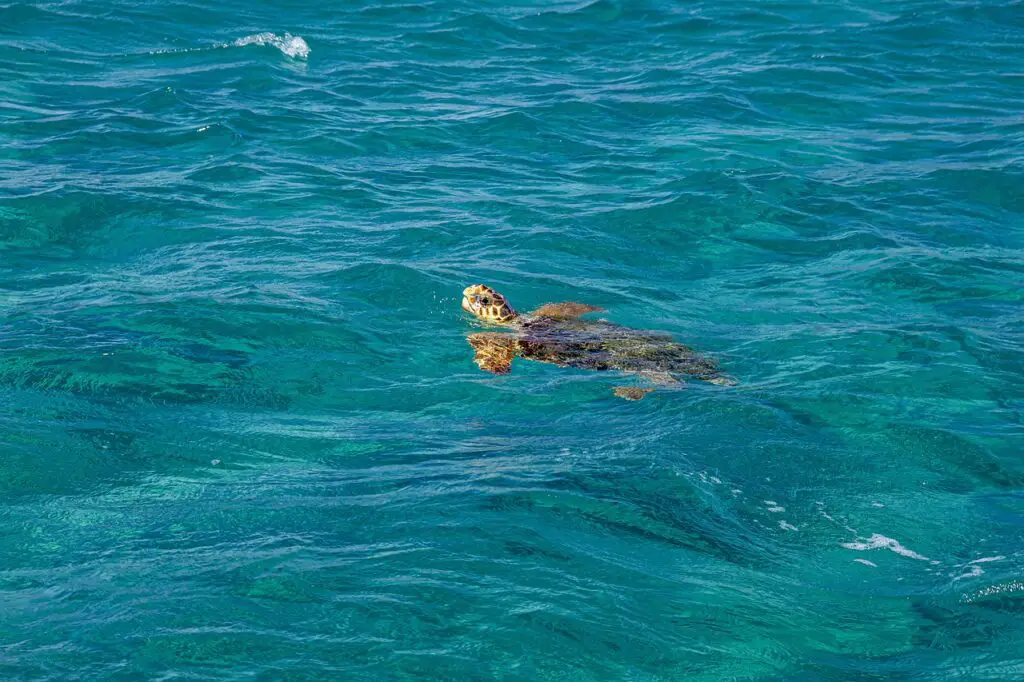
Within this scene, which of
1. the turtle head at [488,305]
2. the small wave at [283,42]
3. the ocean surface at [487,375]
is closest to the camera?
the ocean surface at [487,375]

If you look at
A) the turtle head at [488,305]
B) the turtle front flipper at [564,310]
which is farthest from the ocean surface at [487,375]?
the turtle front flipper at [564,310]

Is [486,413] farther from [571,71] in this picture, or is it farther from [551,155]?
[571,71]

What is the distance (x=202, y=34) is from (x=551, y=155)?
7.50 meters

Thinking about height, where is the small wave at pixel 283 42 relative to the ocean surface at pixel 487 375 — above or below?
above

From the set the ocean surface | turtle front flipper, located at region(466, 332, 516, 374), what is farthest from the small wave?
turtle front flipper, located at region(466, 332, 516, 374)

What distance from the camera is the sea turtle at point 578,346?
9195mm

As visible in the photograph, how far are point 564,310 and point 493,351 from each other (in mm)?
1265

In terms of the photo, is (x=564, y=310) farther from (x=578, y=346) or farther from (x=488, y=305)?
(x=578, y=346)

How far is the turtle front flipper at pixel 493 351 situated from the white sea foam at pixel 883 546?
340 centimetres

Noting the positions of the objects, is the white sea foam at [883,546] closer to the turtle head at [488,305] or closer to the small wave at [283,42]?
the turtle head at [488,305]

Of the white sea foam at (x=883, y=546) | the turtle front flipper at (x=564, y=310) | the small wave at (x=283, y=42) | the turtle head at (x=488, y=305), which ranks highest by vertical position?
the small wave at (x=283, y=42)

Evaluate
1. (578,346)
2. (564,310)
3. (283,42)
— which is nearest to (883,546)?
(578,346)

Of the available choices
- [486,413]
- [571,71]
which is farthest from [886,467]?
[571,71]

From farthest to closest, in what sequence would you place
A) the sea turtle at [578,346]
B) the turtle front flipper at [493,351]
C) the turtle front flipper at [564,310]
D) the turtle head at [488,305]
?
the turtle front flipper at [564,310]
the turtle head at [488,305]
the turtle front flipper at [493,351]
the sea turtle at [578,346]
